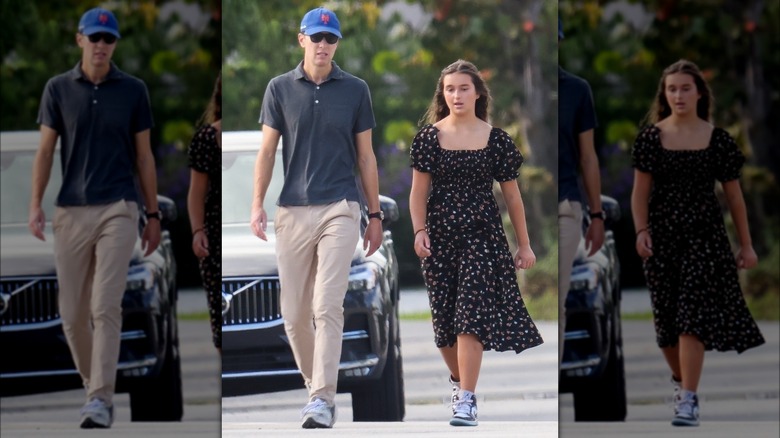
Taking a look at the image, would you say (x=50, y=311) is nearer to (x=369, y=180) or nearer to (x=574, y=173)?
(x=369, y=180)

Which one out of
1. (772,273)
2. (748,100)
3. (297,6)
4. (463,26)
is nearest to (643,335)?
(772,273)

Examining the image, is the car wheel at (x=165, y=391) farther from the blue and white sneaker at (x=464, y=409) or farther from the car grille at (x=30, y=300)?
the blue and white sneaker at (x=464, y=409)

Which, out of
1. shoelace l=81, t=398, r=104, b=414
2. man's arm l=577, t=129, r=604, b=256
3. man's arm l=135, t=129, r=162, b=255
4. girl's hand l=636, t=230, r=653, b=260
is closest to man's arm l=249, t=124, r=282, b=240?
man's arm l=135, t=129, r=162, b=255

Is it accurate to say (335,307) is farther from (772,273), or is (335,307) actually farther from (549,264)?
(772,273)

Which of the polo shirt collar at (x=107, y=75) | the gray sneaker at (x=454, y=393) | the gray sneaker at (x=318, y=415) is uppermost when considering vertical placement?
the polo shirt collar at (x=107, y=75)

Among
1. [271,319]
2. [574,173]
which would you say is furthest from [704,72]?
[271,319]

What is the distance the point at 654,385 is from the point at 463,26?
2075 mm

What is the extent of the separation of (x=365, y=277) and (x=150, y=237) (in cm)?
130

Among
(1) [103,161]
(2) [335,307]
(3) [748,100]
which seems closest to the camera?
(2) [335,307]

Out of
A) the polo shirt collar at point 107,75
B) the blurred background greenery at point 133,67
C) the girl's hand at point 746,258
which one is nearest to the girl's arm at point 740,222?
the girl's hand at point 746,258

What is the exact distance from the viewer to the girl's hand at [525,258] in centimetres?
600

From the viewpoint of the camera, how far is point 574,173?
6.72 metres

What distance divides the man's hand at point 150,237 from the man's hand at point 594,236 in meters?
2.05

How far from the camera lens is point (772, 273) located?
724cm
